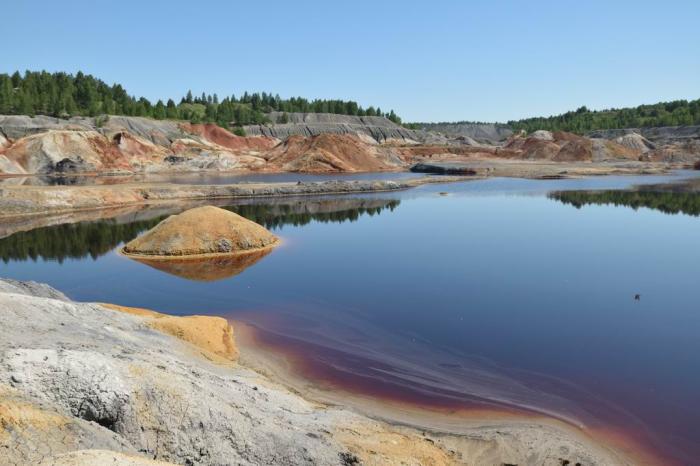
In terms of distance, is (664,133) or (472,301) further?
(664,133)

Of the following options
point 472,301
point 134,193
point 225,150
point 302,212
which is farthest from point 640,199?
point 225,150

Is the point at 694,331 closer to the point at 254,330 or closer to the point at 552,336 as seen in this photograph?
the point at 552,336

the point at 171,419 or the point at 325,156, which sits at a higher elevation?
the point at 325,156

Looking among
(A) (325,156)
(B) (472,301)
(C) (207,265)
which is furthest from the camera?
(A) (325,156)

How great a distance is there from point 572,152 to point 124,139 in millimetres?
115027

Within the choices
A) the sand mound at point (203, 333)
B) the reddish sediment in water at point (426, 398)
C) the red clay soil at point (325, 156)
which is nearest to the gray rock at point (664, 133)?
the red clay soil at point (325, 156)

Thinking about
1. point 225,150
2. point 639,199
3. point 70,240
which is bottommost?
point 70,240

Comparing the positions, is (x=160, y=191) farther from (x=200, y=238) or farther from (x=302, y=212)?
(x=200, y=238)

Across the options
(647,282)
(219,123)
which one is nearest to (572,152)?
(219,123)

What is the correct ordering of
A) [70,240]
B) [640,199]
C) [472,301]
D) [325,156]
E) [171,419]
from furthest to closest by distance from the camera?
[325,156] < [640,199] < [70,240] < [472,301] < [171,419]

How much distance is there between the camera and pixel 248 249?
40.1 m

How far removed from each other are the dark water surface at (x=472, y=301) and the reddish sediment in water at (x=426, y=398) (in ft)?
0.26

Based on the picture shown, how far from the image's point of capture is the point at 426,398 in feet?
56.7

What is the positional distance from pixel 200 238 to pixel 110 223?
62.3 ft
